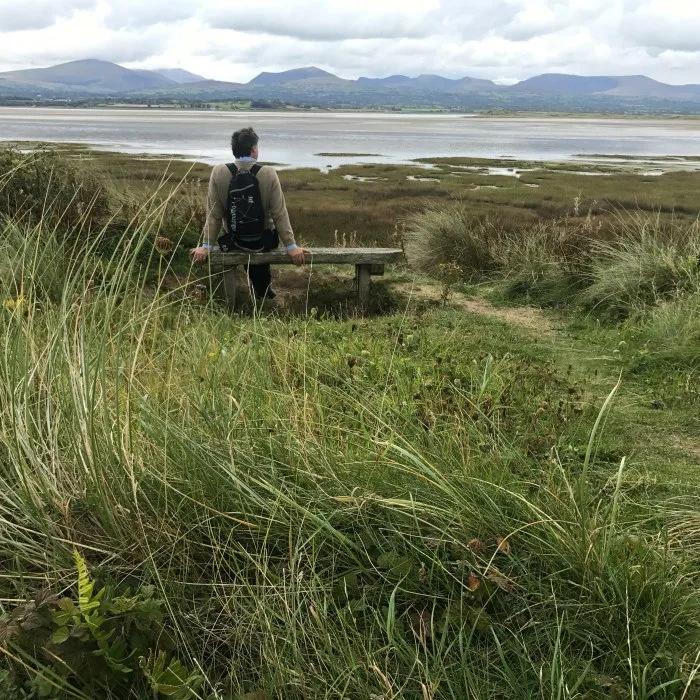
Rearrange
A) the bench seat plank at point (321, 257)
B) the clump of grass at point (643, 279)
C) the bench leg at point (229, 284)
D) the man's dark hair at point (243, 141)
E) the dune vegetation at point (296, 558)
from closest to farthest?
the dune vegetation at point (296, 558), the man's dark hair at point (243, 141), the bench seat plank at point (321, 257), the bench leg at point (229, 284), the clump of grass at point (643, 279)

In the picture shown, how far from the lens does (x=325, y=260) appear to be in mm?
7102

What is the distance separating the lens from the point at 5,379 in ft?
8.27

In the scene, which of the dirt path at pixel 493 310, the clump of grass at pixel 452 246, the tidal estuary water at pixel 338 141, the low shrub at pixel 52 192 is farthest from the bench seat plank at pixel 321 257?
the tidal estuary water at pixel 338 141

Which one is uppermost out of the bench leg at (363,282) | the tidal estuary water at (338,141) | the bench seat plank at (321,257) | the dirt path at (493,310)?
the tidal estuary water at (338,141)

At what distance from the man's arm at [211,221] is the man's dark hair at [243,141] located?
0.32 m

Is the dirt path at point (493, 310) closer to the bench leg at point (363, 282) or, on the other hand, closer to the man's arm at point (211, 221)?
the bench leg at point (363, 282)

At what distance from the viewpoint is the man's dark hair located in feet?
19.6

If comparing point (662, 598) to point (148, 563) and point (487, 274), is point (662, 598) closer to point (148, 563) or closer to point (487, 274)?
point (148, 563)

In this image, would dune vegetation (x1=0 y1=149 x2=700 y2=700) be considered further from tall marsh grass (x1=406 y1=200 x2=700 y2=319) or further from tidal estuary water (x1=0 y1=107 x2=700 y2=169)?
tidal estuary water (x1=0 y1=107 x2=700 y2=169)

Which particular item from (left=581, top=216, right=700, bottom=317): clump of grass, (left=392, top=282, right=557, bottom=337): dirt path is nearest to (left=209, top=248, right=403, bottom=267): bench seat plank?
(left=392, top=282, right=557, bottom=337): dirt path

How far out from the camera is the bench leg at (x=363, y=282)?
7.47m

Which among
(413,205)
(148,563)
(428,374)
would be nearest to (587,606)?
(148,563)

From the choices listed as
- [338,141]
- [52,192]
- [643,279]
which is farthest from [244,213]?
[338,141]

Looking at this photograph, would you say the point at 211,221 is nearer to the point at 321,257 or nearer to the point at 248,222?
the point at 248,222
